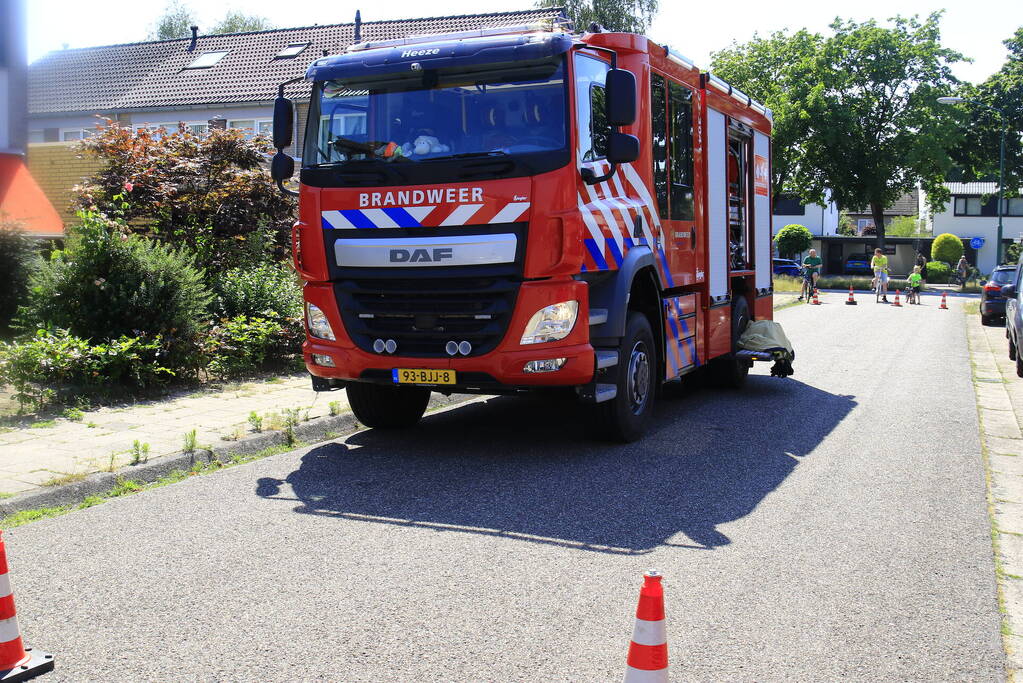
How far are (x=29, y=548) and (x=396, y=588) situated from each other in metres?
2.07

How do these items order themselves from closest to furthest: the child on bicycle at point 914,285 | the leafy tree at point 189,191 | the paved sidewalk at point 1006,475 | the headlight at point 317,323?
1. the paved sidewalk at point 1006,475
2. the headlight at point 317,323
3. the leafy tree at point 189,191
4. the child on bicycle at point 914,285

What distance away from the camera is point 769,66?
54.8 metres

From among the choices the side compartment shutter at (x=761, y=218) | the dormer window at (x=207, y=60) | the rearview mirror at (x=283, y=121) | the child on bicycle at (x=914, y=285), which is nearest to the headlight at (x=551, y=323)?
the rearview mirror at (x=283, y=121)

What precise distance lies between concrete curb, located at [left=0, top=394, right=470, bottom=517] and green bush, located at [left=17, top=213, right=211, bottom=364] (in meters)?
2.04

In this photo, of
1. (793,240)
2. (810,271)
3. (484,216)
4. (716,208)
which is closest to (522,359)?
(484,216)

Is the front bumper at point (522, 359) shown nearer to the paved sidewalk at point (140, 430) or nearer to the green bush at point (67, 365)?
the paved sidewalk at point (140, 430)

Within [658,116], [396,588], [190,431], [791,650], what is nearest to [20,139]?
[190,431]

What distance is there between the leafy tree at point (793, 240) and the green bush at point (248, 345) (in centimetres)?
5512

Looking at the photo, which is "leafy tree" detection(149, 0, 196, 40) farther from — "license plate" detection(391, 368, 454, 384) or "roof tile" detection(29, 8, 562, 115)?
"license plate" detection(391, 368, 454, 384)

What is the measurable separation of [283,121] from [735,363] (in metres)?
5.69

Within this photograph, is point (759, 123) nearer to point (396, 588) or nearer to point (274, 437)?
point (274, 437)

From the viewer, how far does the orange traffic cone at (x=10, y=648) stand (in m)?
3.45

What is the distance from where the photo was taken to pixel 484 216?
6.90 metres

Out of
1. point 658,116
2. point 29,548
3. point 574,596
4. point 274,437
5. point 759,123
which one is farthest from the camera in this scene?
point 759,123
